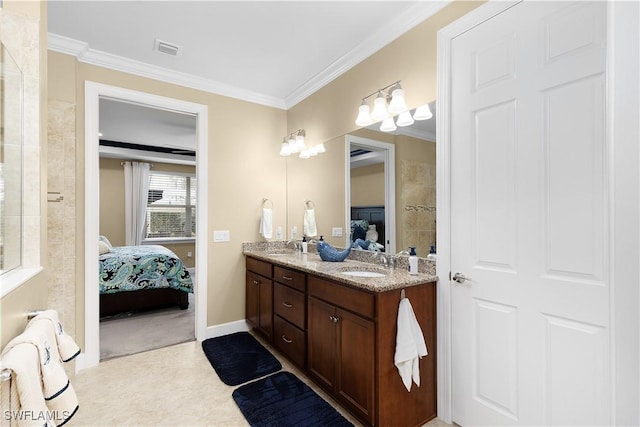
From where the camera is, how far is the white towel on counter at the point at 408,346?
5.44 feet

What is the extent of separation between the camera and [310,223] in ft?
10.9

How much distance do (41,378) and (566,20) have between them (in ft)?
8.38

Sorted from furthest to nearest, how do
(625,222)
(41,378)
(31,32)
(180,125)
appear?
Result: 1. (180,125)
2. (31,32)
3. (625,222)
4. (41,378)

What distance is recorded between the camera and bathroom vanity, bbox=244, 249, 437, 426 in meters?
1.69

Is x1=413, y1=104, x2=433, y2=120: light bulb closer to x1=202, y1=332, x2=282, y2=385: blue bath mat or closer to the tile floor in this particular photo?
the tile floor

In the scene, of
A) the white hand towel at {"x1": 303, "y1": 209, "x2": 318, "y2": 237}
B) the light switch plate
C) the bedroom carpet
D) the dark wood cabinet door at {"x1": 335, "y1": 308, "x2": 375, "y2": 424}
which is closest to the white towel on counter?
the dark wood cabinet door at {"x1": 335, "y1": 308, "x2": 375, "y2": 424}

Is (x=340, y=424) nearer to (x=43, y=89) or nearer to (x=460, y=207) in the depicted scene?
(x=460, y=207)

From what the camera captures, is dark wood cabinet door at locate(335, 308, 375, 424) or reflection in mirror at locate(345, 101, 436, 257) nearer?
dark wood cabinet door at locate(335, 308, 375, 424)

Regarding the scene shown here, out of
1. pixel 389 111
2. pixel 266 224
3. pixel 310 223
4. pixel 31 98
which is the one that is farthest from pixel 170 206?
pixel 389 111

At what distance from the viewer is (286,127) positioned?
148 inches

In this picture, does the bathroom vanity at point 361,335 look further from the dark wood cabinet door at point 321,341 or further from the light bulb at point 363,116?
the light bulb at point 363,116

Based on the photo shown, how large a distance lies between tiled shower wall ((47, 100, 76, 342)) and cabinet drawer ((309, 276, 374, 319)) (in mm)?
2009

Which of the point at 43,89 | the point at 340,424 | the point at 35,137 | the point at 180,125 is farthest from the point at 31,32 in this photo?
the point at 180,125

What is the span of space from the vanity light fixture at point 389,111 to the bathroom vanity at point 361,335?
1.09m
